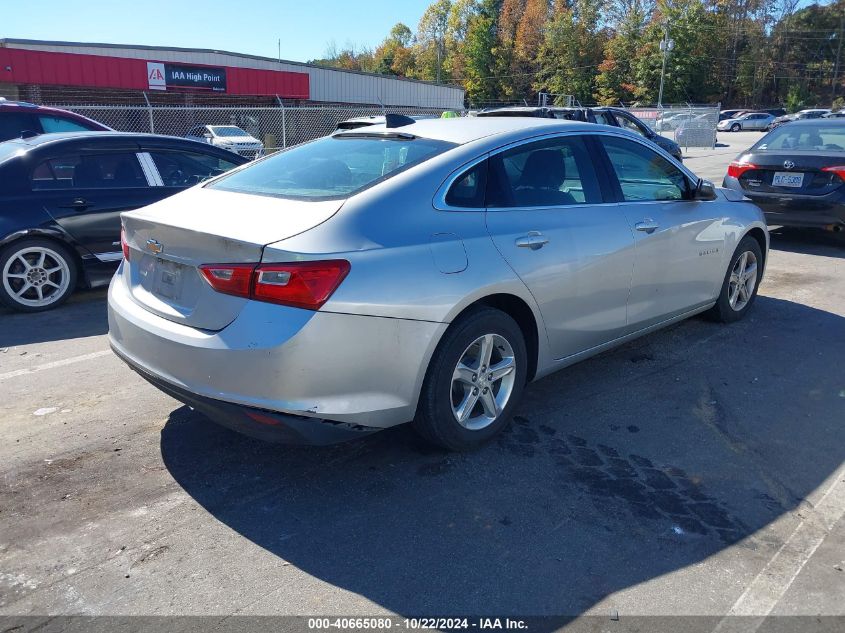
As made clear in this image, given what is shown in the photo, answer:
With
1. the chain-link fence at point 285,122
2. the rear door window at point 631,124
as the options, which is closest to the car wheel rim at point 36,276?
the chain-link fence at point 285,122

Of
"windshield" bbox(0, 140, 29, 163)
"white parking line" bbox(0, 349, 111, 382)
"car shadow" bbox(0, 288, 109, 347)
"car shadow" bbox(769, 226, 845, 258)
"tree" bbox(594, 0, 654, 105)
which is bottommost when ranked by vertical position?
"car shadow" bbox(0, 288, 109, 347)

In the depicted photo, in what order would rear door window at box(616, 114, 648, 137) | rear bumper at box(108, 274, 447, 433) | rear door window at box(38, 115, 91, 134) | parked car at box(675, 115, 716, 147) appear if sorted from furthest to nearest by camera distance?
parked car at box(675, 115, 716, 147) < rear door window at box(616, 114, 648, 137) < rear door window at box(38, 115, 91, 134) < rear bumper at box(108, 274, 447, 433)

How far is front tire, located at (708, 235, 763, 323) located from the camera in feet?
18.7

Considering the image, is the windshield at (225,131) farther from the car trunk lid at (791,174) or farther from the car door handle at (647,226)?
the car door handle at (647,226)

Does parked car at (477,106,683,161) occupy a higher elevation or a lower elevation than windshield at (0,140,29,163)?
higher

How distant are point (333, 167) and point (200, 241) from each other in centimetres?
97

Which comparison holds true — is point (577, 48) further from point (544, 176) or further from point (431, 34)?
point (544, 176)

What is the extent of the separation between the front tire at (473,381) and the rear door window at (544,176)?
67cm

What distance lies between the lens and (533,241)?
3.75 meters

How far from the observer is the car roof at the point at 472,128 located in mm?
3943

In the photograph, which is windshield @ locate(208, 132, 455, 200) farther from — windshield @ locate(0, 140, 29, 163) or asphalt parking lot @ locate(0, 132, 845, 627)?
windshield @ locate(0, 140, 29, 163)

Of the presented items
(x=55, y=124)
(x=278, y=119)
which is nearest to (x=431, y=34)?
(x=278, y=119)

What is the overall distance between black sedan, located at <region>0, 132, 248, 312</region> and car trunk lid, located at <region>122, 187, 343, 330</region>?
3064 mm

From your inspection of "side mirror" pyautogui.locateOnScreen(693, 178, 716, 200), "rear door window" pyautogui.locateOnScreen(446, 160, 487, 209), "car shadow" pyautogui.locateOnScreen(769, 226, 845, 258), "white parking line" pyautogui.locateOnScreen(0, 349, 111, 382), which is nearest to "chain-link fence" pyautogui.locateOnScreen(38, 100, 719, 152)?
"car shadow" pyautogui.locateOnScreen(769, 226, 845, 258)
